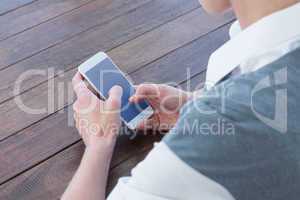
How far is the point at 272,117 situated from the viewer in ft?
1.31

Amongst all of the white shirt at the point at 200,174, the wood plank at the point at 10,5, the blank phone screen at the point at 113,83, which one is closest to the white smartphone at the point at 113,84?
the blank phone screen at the point at 113,83

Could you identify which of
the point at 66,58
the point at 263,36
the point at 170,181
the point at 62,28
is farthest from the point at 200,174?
the point at 62,28

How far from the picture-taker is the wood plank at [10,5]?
108cm

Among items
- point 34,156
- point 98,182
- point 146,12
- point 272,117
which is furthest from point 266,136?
point 146,12

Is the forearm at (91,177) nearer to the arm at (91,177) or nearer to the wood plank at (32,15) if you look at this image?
the arm at (91,177)

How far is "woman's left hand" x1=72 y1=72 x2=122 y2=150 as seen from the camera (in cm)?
71

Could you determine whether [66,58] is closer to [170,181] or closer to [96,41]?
[96,41]

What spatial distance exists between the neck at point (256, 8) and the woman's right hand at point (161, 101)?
0.28 m

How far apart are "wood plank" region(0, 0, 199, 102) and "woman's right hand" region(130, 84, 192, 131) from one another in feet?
0.63

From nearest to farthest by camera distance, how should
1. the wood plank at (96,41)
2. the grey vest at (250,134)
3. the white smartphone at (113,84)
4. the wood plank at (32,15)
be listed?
the grey vest at (250,134)
the white smartphone at (113,84)
the wood plank at (96,41)
the wood plank at (32,15)

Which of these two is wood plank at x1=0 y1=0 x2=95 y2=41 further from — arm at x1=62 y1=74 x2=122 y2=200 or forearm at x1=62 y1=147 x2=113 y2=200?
forearm at x1=62 y1=147 x2=113 y2=200

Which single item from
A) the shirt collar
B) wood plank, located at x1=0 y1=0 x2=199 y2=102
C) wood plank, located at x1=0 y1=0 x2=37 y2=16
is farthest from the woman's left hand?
wood plank, located at x1=0 y1=0 x2=37 y2=16

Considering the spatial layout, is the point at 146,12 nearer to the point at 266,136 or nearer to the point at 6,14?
the point at 6,14

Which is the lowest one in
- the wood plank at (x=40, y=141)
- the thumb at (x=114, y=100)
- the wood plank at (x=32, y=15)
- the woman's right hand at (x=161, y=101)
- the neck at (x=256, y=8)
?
the woman's right hand at (x=161, y=101)
